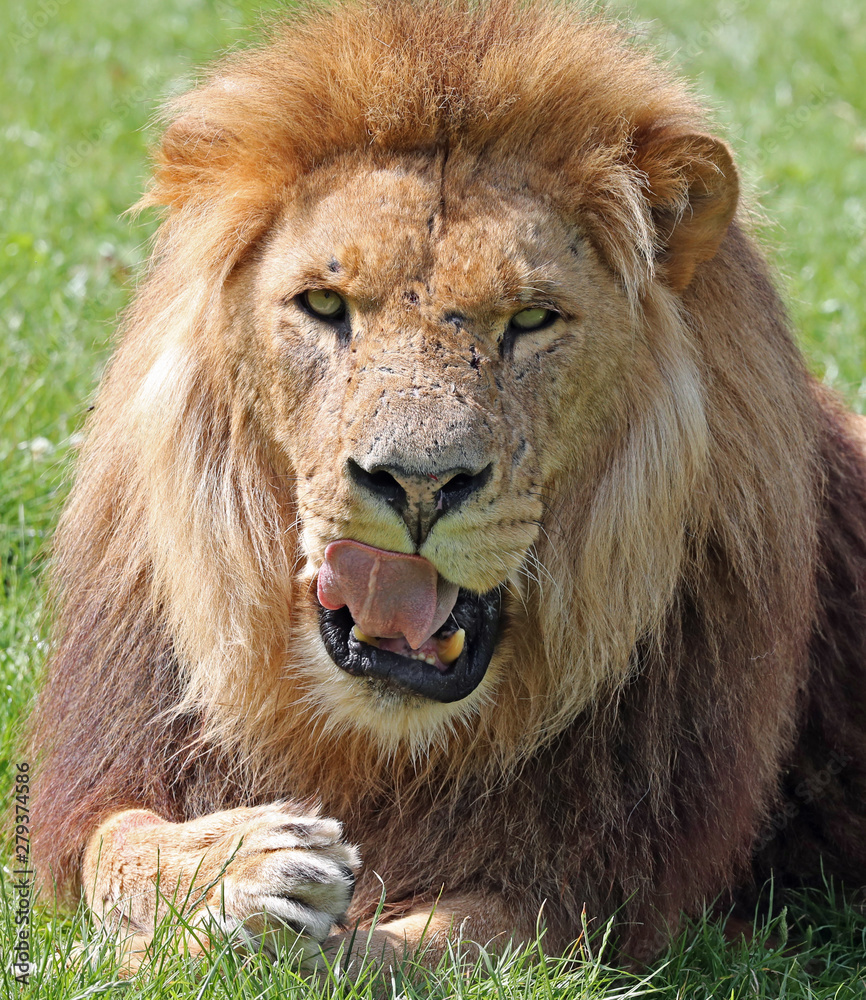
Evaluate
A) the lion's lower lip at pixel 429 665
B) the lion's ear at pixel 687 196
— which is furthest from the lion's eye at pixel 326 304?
the lion's ear at pixel 687 196

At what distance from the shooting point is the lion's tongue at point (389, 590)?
2.62m

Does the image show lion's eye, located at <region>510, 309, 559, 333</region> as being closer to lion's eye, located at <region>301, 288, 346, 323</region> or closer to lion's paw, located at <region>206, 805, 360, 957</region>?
lion's eye, located at <region>301, 288, 346, 323</region>

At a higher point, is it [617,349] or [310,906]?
[617,349]

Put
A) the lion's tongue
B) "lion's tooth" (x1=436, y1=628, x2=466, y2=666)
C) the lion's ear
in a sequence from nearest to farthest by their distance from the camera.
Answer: the lion's tongue
"lion's tooth" (x1=436, y1=628, x2=466, y2=666)
the lion's ear

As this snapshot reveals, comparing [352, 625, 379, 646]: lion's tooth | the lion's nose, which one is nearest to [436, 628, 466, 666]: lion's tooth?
[352, 625, 379, 646]: lion's tooth

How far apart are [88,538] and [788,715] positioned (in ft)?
5.64

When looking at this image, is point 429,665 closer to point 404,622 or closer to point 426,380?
point 404,622

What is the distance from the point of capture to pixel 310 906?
268cm

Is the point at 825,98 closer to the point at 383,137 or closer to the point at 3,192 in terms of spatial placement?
the point at 3,192

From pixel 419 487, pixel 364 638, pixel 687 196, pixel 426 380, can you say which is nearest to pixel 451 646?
pixel 364 638

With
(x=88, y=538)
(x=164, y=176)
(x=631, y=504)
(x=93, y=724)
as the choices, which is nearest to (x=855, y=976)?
(x=631, y=504)

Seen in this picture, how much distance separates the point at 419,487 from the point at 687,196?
954 mm

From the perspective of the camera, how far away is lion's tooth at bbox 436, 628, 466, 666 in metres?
2.74

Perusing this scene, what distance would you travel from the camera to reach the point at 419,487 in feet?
8.09
